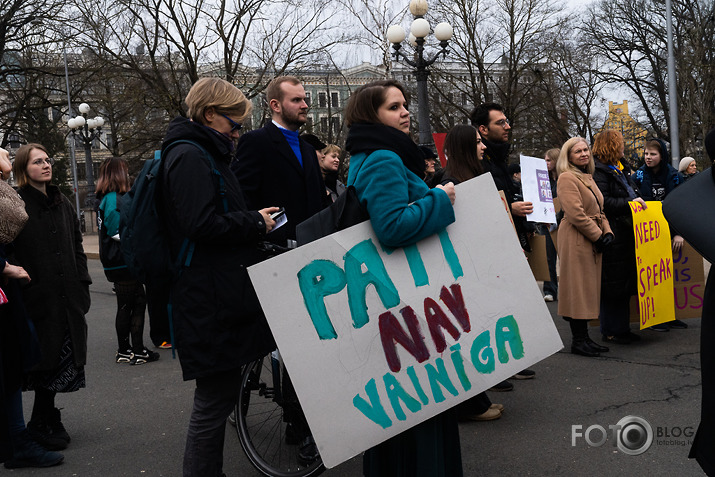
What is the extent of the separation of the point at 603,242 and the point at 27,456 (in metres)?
4.51

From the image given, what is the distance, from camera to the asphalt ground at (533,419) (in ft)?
11.6

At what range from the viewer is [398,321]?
2406mm

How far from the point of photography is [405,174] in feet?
8.22

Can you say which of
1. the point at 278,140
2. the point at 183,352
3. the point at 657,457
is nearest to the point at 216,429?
the point at 183,352

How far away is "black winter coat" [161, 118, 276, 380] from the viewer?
2668mm

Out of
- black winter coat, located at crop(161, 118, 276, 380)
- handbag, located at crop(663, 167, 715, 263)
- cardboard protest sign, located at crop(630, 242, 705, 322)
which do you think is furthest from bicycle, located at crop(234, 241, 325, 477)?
cardboard protest sign, located at crop(630, 242, 705, 322)

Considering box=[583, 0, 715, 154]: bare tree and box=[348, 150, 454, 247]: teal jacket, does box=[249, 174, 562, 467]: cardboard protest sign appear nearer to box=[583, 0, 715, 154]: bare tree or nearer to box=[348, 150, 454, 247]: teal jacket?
box=[348, 150, 454, 247]: teal jacket

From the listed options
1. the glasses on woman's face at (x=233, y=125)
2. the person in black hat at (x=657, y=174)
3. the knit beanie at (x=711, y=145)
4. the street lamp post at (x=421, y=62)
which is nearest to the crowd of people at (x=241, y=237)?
the glasses on woman's face at (x=233, y=125)

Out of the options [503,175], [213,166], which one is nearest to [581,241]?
[503,175]

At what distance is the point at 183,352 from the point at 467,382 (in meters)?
1.13

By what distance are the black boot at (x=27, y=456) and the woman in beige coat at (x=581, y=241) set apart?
4.01m

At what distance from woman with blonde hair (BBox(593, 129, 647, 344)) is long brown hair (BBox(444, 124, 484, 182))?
6.47 ft

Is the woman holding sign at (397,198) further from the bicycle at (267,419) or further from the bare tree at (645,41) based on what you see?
the bare tree at (645,41)

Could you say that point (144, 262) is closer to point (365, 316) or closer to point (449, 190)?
point (365, 316)
